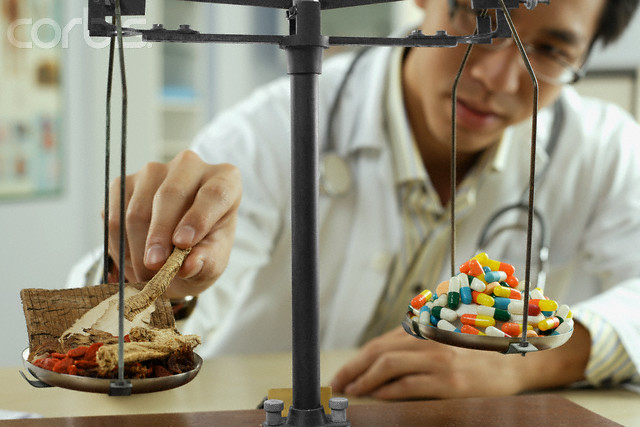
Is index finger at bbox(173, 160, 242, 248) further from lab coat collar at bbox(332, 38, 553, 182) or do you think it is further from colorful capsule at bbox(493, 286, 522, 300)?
lab coat collar at bbox(332, 38, 553, 182)

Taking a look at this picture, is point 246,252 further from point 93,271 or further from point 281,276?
point 93,271

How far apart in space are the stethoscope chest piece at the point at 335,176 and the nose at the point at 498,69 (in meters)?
0.29

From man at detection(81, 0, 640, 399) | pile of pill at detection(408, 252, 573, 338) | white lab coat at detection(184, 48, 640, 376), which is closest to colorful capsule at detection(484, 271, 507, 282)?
pile of pill at detection(408, 252, 573, 338)

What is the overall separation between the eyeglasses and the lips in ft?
0.27

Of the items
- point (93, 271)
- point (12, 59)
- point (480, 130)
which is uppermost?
point (12, 59)

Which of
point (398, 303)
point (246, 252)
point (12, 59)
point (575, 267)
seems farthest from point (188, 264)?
point (12, 59)

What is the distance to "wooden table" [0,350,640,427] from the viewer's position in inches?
22.6

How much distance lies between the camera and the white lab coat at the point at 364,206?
117cm

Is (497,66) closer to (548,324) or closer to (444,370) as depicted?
(444,370)

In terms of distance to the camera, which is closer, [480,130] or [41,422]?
[41,422]

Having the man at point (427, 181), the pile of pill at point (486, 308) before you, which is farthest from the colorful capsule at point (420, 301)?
the man at point (427, 181)

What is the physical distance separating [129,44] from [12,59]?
5.64 feet

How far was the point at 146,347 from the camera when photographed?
46 centimetres

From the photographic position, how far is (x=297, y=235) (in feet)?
1.59
